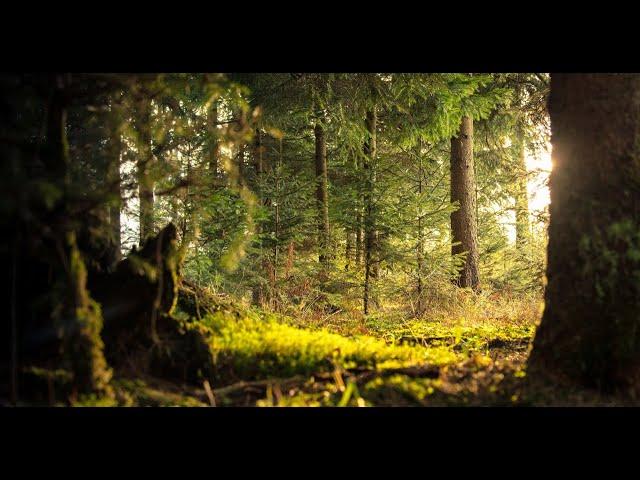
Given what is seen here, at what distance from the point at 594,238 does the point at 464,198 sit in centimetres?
949

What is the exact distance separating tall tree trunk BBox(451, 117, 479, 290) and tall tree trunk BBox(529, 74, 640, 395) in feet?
29.5

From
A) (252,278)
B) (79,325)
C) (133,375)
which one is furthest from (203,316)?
(252,278)

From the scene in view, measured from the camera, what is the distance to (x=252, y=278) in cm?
1094

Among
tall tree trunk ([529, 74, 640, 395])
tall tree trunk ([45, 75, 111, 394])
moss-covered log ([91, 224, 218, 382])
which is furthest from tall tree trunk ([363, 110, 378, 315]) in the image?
tall tree trunk ([45, 75, 111, 394])

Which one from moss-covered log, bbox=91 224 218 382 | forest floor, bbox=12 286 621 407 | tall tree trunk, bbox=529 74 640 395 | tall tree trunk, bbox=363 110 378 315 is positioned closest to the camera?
forest floor, bbox=12 286 621 407

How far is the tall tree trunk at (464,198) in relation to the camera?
1259cm

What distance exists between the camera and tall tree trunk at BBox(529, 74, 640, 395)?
3.47 metres

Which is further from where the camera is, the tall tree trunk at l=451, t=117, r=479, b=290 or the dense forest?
the tall tree trunk at l=451, t=117, r=479, b=290

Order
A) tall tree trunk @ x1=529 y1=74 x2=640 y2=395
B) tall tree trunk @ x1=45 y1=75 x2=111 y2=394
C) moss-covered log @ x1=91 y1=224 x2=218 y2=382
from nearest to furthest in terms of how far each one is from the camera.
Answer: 1. tall tree trunk @ x1=45 y1=75 x2=111 y2=394
2. tall tree trunk @ x1=529 y1=74 x2=640 y2=395
3. moss-covered log @ x1=91 y1=224 x2=218 y2=382

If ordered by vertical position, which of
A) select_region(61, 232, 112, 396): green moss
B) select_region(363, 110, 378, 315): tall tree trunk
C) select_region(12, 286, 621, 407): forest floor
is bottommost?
select_region(12, 286, 621, 407): forest floor

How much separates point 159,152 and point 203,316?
179 centimetres

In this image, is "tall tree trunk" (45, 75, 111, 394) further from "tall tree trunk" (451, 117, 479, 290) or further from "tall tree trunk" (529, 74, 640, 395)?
"tall tree trunk" (451, 117, 479, 290)

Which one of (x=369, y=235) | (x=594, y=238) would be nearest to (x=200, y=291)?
(x=594, y=238)

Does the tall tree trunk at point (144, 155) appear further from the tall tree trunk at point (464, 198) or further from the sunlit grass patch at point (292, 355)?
the tall tree trunk at point (464, 198)
